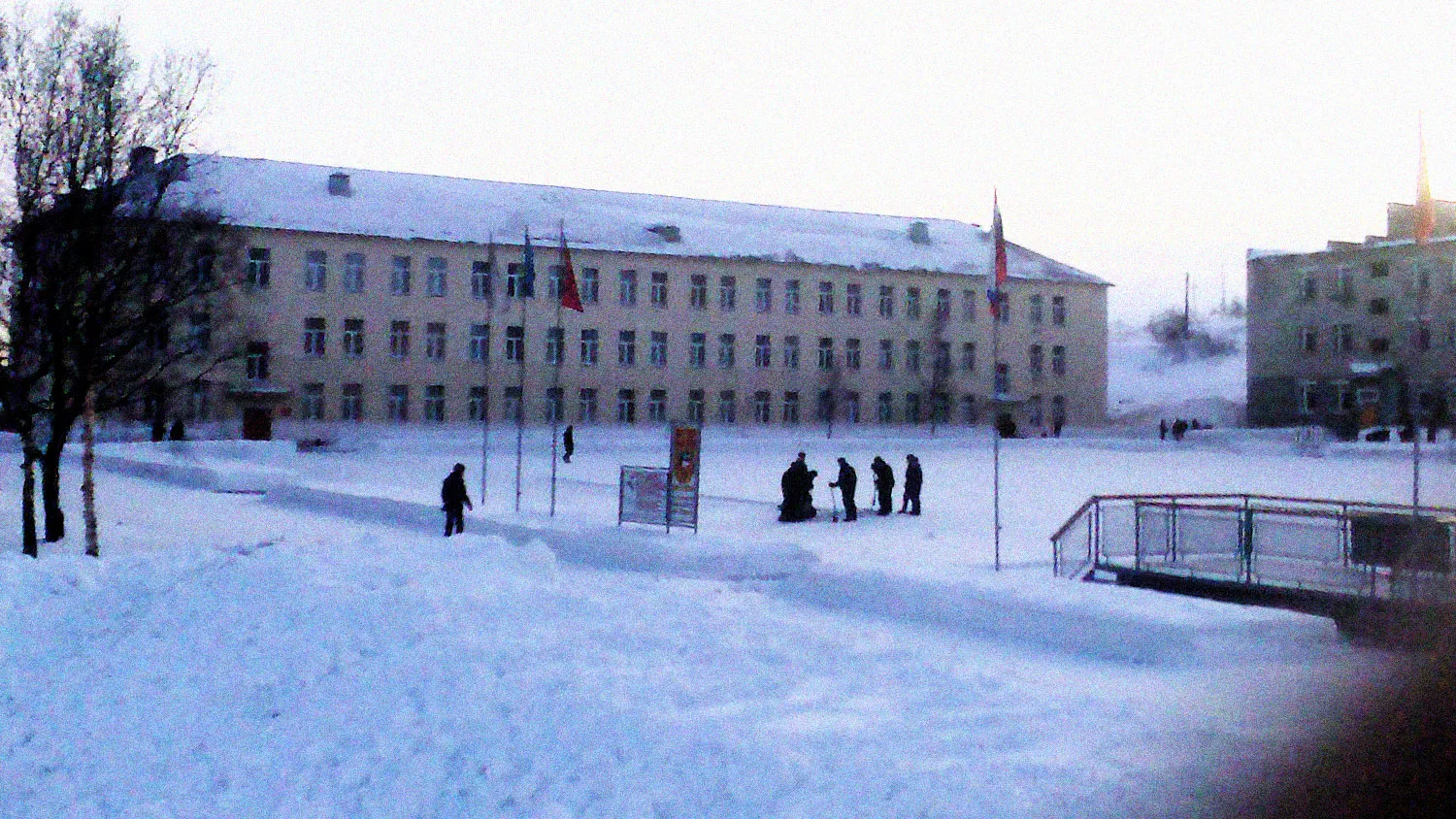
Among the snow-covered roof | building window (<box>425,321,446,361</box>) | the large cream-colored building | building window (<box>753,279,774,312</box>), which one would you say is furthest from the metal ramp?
building window (<box>753,279,774,312</box>)

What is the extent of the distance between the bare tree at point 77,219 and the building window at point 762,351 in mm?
48708

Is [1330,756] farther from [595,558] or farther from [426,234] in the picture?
[426,234]

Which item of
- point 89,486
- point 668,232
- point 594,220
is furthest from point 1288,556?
point 594,220

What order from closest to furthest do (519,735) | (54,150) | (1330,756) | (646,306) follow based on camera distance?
(1330,756)
(519,735)
(54,150)
(646,306)

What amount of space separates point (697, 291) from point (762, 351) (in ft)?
16.3

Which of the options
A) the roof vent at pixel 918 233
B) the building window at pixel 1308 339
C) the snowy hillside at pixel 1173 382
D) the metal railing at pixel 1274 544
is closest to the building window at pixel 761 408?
the roof vent at pixel 918 233

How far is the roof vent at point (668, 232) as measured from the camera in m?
71.3

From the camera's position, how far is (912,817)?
7.81 meters

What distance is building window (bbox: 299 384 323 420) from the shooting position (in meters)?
62.8

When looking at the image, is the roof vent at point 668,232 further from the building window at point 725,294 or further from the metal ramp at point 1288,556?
the metal ramp at point 1288,556

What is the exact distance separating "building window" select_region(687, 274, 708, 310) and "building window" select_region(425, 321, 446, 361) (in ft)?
42.3

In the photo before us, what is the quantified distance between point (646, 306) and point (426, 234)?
1165 centimetres

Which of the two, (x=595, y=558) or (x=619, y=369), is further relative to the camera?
(x=619, y=369)

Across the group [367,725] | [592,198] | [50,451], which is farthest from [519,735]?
[592,198]
